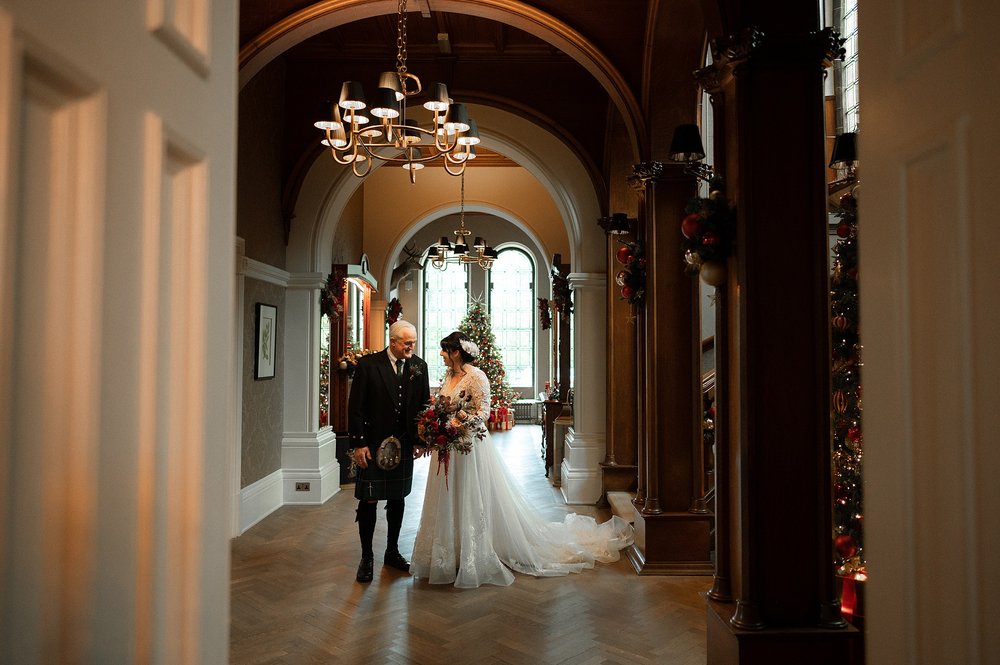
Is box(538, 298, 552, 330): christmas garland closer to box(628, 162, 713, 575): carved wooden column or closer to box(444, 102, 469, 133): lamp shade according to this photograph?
box(628, 162, 713, 575): carved wooden column

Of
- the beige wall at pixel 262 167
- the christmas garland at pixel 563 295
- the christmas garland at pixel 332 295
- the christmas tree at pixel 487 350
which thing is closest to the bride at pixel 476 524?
the beige wall at pixel 262 167

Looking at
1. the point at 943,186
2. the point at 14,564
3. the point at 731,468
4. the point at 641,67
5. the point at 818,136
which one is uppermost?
the point at 641,67

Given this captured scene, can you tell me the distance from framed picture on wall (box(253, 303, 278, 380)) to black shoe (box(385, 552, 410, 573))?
7.97 ft

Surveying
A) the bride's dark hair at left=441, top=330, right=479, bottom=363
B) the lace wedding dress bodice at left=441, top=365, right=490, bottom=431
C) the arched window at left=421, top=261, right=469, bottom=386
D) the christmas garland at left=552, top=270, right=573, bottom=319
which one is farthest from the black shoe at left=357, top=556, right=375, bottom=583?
the arched window at left=421, top=261, right=469, bottom=386

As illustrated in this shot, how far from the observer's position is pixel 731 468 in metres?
3.04

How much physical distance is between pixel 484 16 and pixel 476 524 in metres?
3.91

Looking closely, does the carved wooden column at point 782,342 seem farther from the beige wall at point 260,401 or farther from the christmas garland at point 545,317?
the christmas garland at point 545,317

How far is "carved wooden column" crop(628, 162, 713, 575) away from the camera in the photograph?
4.95 m

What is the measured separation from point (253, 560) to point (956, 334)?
5.35m

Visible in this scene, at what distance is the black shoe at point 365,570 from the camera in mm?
4719

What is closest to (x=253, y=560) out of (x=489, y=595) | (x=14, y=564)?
(x=489, y=595)

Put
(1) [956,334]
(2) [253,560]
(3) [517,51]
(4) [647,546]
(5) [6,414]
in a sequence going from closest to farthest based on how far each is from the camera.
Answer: (5) [6,414] < (1) [956,334] < (4) [647,546] < (2) [253,560] < (3) [517,51]

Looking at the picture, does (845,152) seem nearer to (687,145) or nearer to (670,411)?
(687,145)

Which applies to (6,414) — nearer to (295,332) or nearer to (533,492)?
(295,332)
